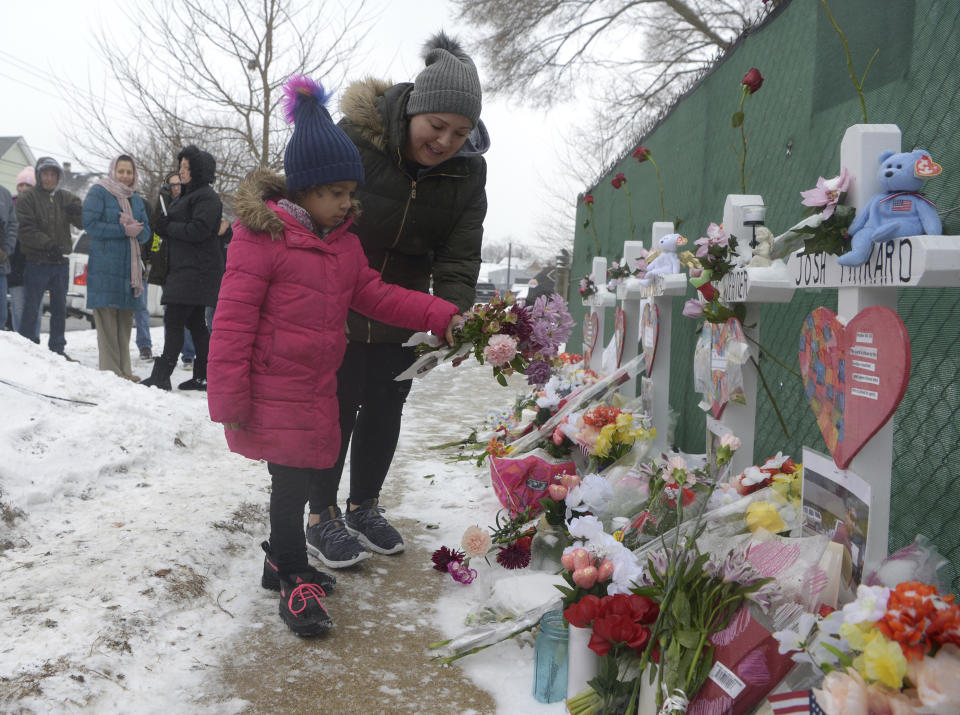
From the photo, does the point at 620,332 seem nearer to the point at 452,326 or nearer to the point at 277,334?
the point at 452,326

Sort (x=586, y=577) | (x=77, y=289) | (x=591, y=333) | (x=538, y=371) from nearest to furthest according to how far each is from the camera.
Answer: (x=586, y=577) → (x=538, y=371) → (x=591, y=333) → (x=77, y=289)

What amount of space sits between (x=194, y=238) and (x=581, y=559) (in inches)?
182

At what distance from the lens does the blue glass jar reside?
6.50 ft


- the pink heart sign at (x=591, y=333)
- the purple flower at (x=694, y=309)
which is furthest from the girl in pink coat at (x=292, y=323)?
the pink heart sign at (x=591, y=333)

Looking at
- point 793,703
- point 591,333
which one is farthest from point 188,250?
point 793,703

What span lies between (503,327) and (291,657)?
1.19 metres

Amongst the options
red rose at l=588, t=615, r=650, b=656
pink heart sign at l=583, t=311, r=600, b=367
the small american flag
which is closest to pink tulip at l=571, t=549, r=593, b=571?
red rose at l=588, t=615, r=650, b=656

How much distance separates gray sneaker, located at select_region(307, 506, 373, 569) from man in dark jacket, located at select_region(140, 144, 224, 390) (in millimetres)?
3349

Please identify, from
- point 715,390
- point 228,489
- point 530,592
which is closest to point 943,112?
point 715,390

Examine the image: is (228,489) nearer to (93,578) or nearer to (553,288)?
(93,578)

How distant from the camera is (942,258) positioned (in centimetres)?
147

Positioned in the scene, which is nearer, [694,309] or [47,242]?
[694,309]

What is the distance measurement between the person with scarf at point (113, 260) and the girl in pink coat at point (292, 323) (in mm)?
3892

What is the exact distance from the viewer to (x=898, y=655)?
119 cm
